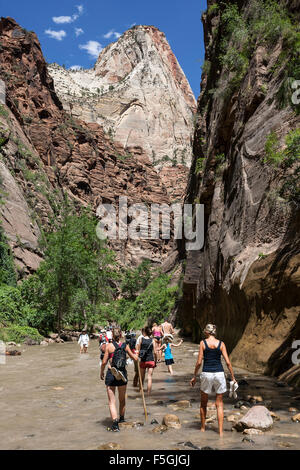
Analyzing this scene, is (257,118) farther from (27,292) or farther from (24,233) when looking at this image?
(24,233)

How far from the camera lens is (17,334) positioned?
79.1 feet

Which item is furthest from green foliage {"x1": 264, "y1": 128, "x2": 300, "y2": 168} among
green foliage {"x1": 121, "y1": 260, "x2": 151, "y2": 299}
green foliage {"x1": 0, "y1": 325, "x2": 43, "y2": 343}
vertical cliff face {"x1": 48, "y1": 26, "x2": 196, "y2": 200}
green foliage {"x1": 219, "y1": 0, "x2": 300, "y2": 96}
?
vertical cliff face {"x1": 48, "y1": 26, "x2": 196, "y2": 200}

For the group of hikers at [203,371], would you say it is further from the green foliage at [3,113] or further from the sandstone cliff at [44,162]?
the green foliage at [3,113]

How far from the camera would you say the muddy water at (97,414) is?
527 centimetres

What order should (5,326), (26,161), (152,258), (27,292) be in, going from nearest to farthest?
(5,326)
(27,292)
(26,161)
(152,258)

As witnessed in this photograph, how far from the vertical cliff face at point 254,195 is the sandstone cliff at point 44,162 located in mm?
21386

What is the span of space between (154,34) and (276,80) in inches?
5986

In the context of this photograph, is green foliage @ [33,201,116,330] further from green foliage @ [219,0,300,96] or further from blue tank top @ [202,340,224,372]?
blue tank top @ [202,340,224,372]

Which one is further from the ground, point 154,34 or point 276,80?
point 154,34

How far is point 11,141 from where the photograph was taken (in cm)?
4825

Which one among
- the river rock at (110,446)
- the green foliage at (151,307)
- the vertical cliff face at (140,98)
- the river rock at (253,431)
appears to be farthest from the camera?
the vertical cliff face at (140,98)

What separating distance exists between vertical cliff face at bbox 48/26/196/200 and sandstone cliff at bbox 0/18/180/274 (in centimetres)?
1059

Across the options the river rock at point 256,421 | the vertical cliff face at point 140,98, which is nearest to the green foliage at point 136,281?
the vertical cliff face at point 140,98
